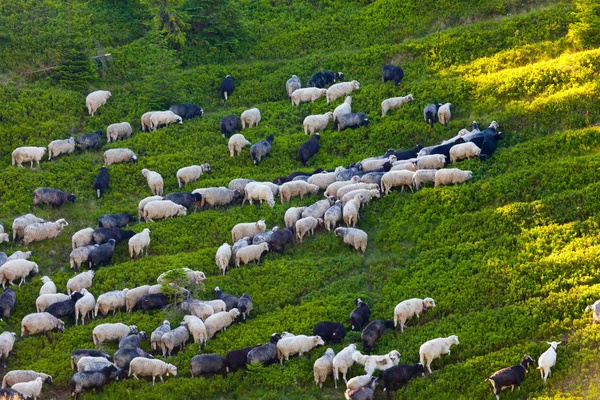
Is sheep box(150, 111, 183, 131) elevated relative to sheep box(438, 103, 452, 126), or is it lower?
elevated

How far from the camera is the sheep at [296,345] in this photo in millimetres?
32125

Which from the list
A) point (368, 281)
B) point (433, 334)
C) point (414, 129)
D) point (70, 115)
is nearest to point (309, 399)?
point (433, 334)

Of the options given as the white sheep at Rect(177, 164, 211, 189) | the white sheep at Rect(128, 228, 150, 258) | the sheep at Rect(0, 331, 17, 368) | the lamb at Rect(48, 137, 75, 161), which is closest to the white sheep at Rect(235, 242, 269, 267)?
the white sheep at Rect(128, 228, 150, 258)

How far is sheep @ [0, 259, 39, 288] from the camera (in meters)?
37.5

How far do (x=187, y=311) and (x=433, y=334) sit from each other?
871cm

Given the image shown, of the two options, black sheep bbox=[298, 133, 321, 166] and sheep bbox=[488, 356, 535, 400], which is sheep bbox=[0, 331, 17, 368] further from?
black sheep bbox=[298, 133, 321, 166]

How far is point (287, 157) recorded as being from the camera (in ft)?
149

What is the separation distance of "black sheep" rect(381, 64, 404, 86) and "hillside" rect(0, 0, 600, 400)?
44 centimetres

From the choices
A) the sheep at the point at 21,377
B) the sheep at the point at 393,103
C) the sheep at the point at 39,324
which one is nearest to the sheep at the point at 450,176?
the sheep at the point at 393,103

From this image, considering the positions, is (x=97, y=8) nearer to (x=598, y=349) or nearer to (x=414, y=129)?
(x=414, y=129)

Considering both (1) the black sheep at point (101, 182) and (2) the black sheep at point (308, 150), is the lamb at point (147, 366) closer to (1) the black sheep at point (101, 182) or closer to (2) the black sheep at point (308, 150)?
(1) the black sheep at point (101, 182)

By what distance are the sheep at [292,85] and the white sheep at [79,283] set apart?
1690cm

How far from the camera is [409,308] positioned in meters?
33.2

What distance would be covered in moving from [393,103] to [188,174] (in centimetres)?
1032
